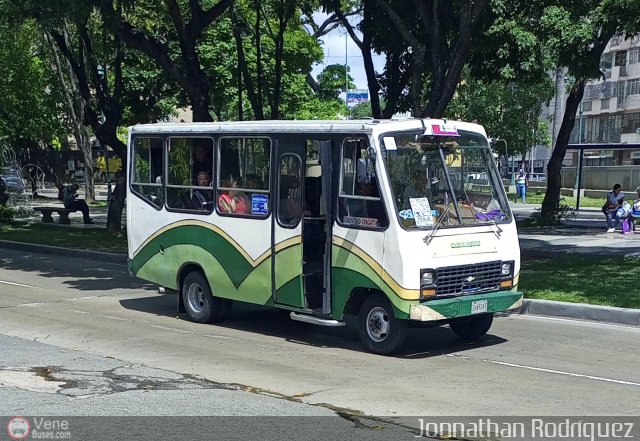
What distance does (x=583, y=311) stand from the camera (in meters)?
12.5

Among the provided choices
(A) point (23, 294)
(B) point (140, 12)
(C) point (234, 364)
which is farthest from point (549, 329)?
(B) point (140, 12)

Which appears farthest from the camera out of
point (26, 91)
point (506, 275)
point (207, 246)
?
point (26, 91)

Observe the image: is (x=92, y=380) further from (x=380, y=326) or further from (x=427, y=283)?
(x=427, y=283)

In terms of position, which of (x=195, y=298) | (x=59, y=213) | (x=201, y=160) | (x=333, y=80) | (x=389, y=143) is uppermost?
(x=333, y=80)

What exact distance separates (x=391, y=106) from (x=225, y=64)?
1597cm

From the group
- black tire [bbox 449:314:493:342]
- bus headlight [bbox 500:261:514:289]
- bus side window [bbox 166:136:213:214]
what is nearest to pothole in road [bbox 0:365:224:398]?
bus side window [bbox 166:136:213:214]

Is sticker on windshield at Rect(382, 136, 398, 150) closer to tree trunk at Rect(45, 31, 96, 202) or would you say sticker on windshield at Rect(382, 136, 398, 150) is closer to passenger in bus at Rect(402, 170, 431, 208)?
passenger in bus at Rect(402, 170, 431, 208)

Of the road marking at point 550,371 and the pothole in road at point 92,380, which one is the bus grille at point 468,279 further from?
the pothole in road at point 92,380

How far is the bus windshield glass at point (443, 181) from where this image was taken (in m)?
9.80

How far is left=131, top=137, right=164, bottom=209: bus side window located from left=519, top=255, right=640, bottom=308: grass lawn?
19.4 ft

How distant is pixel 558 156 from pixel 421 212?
18.8m

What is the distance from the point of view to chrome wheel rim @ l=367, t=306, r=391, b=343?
9.95 meters

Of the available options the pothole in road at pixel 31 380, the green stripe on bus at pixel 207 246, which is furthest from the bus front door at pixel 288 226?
the pothole in road at pixel 31 380

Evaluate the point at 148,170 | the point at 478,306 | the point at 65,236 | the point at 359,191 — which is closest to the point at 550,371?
the point at 478,306
